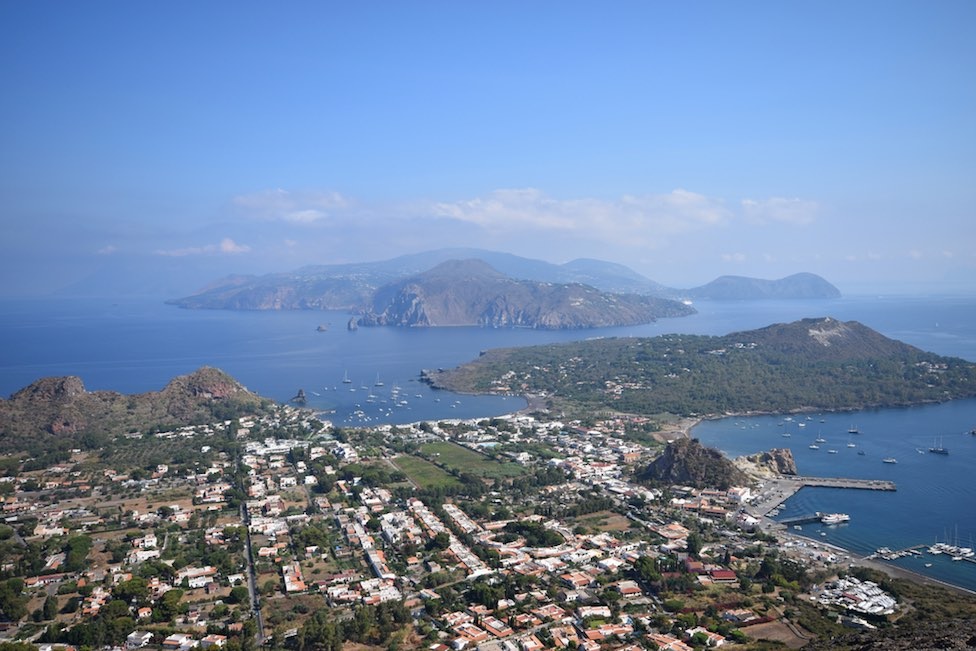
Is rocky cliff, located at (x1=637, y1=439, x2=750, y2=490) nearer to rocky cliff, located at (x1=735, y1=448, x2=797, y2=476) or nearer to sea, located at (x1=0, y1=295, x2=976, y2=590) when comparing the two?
rocky cliff, located at (x1=735, y1=448, x2=797, y2=476)

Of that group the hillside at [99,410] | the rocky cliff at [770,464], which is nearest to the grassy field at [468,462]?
the rocky cliff at [770,464]

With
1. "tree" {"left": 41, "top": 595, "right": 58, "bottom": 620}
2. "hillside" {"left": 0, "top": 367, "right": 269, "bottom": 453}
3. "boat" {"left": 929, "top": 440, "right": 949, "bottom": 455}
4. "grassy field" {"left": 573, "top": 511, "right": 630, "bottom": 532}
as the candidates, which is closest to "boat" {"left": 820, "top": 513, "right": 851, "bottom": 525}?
"grassy field" {"left": 573, "top": 511, "right": 630, "bottom": 532}

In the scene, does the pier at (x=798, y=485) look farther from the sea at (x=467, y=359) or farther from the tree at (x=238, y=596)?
the tree at (x=238, y=596)

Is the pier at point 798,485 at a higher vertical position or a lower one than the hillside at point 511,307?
lower

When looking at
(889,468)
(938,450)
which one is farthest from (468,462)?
(938,450)

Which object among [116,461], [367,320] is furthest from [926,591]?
[367,320]
